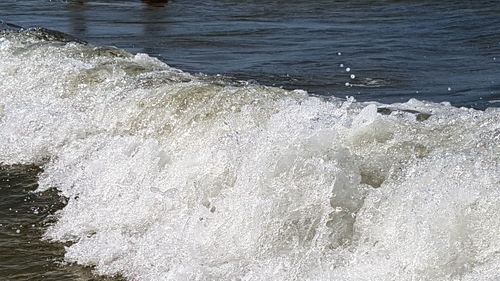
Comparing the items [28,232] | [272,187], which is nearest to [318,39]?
[28,232]

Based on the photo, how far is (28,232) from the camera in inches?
229

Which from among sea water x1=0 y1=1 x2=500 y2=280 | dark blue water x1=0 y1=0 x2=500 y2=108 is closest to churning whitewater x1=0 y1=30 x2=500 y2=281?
sea water x1=0 y1=1 x2=500 y2=280

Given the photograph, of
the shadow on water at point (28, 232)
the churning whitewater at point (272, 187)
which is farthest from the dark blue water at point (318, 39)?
A: the shadow on water at point (28, 232)

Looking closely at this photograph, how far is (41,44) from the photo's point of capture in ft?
36.6

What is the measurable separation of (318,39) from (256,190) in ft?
32.4

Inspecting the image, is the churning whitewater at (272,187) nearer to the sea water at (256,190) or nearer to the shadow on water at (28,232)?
the sea water at (256,190)

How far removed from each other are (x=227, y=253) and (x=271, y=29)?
1200cm

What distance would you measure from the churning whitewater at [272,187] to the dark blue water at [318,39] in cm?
314

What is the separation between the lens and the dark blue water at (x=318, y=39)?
10.6 metres

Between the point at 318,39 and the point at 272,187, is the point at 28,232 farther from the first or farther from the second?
the point at 318,39

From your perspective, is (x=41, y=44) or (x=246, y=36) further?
(x=246, y=36)

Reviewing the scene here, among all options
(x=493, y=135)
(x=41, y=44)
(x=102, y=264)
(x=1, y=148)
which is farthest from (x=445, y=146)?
(x=41, y=44)

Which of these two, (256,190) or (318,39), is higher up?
(256,190)

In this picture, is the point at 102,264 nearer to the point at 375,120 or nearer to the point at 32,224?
the point at 32,224
